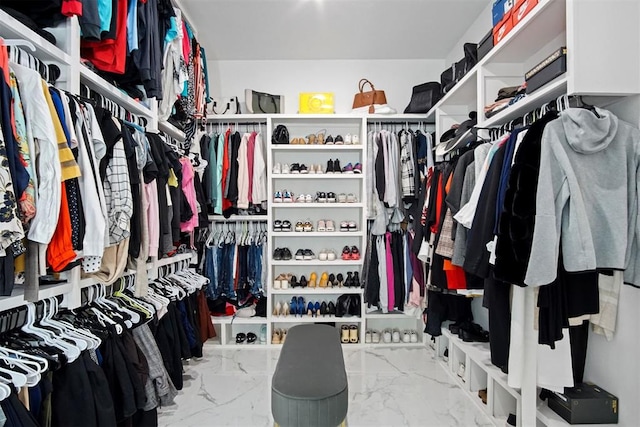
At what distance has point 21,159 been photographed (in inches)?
45.9

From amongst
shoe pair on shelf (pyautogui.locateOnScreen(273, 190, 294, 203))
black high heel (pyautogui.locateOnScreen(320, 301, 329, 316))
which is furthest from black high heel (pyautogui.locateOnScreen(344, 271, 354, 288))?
shoe pair on shelf (pyautogui.locateOnScreen(273, 190, 294, 203))

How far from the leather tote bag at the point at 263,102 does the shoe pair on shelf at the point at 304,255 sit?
4.55 feet

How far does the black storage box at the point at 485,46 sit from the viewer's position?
2200 mm

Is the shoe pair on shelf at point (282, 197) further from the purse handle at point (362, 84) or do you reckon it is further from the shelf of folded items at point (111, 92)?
the shelf of folded items at point (111, 92)

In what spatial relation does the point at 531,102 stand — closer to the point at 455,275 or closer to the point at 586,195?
the point at 586,195

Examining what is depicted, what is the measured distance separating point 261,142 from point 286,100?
0.63 m

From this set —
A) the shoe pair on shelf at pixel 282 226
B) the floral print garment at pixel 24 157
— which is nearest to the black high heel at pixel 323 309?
the shoe pair on shelf at pixel 282 226

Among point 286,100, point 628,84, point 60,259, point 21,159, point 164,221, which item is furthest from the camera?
point 286,100

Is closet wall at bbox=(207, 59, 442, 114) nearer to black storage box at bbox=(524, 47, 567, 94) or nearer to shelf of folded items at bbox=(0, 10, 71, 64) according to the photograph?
black storage box at bbox=(524, 47, 567, 94)

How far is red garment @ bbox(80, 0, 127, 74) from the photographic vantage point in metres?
1.83

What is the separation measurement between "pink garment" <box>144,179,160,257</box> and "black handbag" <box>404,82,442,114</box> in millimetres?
2463

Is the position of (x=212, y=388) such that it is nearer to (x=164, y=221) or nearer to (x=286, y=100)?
(x=164, y=221)

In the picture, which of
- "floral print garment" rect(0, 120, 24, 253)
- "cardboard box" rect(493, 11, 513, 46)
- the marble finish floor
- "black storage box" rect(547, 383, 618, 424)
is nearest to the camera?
"floral print garment" rect(0, 120, 24, 253)

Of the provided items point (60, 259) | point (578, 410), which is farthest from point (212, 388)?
point (578, 410)
